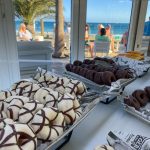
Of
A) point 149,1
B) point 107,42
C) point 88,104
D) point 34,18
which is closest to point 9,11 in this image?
point 34,18

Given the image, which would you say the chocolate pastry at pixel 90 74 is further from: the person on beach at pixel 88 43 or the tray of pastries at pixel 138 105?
the person on beach at pixel 88 43

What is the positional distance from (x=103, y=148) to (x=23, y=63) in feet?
3.08

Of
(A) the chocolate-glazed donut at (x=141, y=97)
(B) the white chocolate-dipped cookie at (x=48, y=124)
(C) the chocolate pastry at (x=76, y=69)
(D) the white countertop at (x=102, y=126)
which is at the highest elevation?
(C) the chocolate pastry at (x=76, y=69)

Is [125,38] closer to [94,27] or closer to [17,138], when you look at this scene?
[94,27]

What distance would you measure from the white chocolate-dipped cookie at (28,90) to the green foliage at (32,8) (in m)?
0.73

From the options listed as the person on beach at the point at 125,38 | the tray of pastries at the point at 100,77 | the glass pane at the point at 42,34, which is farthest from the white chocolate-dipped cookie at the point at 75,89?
the person on beach at the point at 125,38

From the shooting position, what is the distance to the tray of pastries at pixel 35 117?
324 mm

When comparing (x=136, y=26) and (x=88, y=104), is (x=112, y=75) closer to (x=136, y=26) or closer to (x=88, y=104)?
(x=88, y=104)

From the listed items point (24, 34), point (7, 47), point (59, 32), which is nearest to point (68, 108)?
point (7, 47)

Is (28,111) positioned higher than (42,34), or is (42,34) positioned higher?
(42,34)

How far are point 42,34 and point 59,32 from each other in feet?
0.54

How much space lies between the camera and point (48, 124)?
38 centimetres

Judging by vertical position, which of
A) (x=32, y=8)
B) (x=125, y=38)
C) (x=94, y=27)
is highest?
(x=32, y=8)

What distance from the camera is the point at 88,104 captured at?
56 cm
